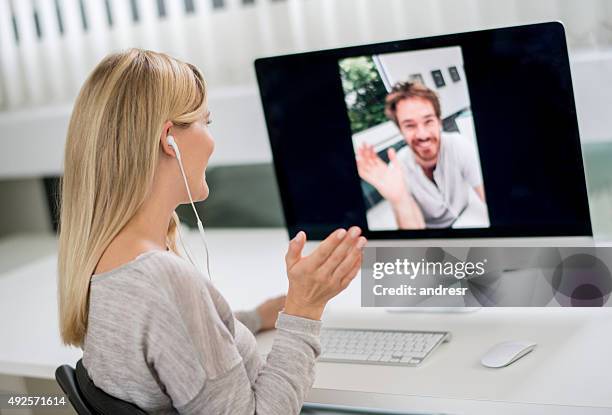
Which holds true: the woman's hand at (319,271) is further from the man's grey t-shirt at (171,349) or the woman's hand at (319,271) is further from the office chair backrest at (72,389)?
the office chair backrest at (72,389)

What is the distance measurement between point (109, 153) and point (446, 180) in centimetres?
58

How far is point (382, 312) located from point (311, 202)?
0.79 feet

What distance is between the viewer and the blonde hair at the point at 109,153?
42.6 inches

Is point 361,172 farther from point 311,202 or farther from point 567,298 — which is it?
point 567,298

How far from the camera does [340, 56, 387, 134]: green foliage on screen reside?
4.60ft

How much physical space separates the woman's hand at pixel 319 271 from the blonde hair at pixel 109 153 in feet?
0.74

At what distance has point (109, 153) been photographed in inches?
42.4

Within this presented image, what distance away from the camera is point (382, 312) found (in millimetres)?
1496

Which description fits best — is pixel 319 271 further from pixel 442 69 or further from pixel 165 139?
pixel 442 69

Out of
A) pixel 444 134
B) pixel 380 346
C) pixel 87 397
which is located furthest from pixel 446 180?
pixel 87 397

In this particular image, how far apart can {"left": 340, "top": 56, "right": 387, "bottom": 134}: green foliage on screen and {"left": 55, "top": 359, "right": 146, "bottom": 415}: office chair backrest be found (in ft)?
2.02

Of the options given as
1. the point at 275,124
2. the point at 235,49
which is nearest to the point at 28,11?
the point at 235,49

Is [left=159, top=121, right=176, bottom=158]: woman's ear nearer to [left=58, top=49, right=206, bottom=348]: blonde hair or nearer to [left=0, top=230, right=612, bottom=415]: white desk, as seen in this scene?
[left=58, top=49, right=206, bottom=348]: blonde hair

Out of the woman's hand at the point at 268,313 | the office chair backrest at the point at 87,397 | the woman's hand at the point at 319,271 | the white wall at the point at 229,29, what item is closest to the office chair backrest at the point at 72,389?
the office chair backrest at the point at 87,397
